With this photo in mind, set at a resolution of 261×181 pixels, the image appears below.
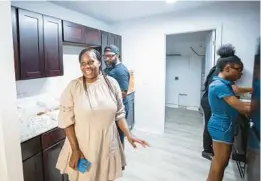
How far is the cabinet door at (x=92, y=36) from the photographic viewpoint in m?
2.90

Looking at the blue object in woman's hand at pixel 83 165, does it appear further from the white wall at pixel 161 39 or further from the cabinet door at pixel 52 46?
the white wall at pixel 161 39

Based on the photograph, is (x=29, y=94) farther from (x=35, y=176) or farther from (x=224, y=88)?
(x=224, y=88)

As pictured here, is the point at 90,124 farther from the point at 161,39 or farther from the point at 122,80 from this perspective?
the point at 161,39

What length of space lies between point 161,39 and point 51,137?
8.50 ft

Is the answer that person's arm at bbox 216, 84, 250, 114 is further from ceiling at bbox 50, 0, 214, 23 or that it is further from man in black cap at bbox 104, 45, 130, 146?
ceiling at bbox 50, 0, 214, 23

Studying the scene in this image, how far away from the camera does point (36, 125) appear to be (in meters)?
1.87

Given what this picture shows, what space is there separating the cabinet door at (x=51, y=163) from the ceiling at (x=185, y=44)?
13.1ft

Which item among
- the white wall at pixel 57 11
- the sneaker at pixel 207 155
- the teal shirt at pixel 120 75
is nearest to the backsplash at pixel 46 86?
the white wall at pixel 57 11

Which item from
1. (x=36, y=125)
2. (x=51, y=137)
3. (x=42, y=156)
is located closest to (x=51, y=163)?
(x=42, y=156)

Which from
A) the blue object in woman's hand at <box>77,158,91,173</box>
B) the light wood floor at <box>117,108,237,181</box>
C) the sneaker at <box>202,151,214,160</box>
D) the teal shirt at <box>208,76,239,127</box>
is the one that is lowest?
the light wood floor at <box>117,108,237,181</box>

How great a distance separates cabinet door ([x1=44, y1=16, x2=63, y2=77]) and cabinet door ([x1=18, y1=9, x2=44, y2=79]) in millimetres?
71

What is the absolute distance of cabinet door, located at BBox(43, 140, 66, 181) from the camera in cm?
178

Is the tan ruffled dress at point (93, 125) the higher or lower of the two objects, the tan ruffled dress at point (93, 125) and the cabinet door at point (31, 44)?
the lower

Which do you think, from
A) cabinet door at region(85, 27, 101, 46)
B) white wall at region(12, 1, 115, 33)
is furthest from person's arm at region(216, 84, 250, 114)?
white wall at region(12, 1, 115, 33)
